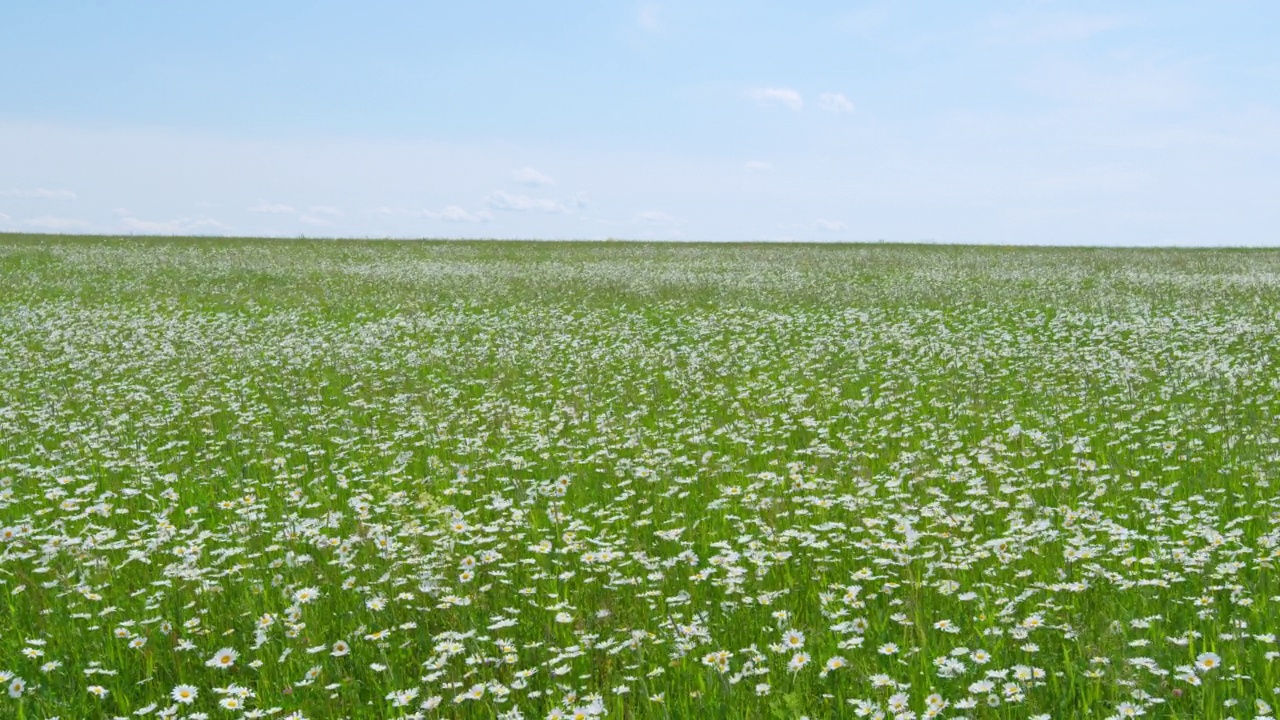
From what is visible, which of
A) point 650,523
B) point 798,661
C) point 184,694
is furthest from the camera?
point 650,523

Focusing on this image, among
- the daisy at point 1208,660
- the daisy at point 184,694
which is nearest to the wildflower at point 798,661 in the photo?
the daisy at point 1208,660

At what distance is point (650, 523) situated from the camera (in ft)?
23.3

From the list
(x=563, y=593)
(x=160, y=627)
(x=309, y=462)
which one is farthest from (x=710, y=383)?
(x=160, y=627)

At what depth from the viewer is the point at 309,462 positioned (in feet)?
31.7

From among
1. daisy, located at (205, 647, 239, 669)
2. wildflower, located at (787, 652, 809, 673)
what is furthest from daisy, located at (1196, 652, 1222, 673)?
daisy, located at (205, 647, 239, 669)

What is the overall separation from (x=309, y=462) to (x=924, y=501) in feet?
19.9

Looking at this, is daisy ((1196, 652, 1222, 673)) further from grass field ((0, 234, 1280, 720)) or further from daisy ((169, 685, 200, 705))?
daisy ((169, 685, 200, 705))

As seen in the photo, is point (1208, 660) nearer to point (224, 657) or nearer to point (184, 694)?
point (224, 657)

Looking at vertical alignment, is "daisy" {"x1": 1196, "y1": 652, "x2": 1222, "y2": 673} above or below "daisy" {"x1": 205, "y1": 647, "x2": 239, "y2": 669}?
above

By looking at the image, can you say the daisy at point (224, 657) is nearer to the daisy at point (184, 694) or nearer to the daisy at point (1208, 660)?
the daisy at point (184, 694)

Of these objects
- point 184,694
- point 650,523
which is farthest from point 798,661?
point 184,694

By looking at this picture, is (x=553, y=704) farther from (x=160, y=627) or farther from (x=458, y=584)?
(x=160, y=627)

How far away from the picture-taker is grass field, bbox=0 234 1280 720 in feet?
15.3

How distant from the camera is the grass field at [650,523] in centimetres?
465
